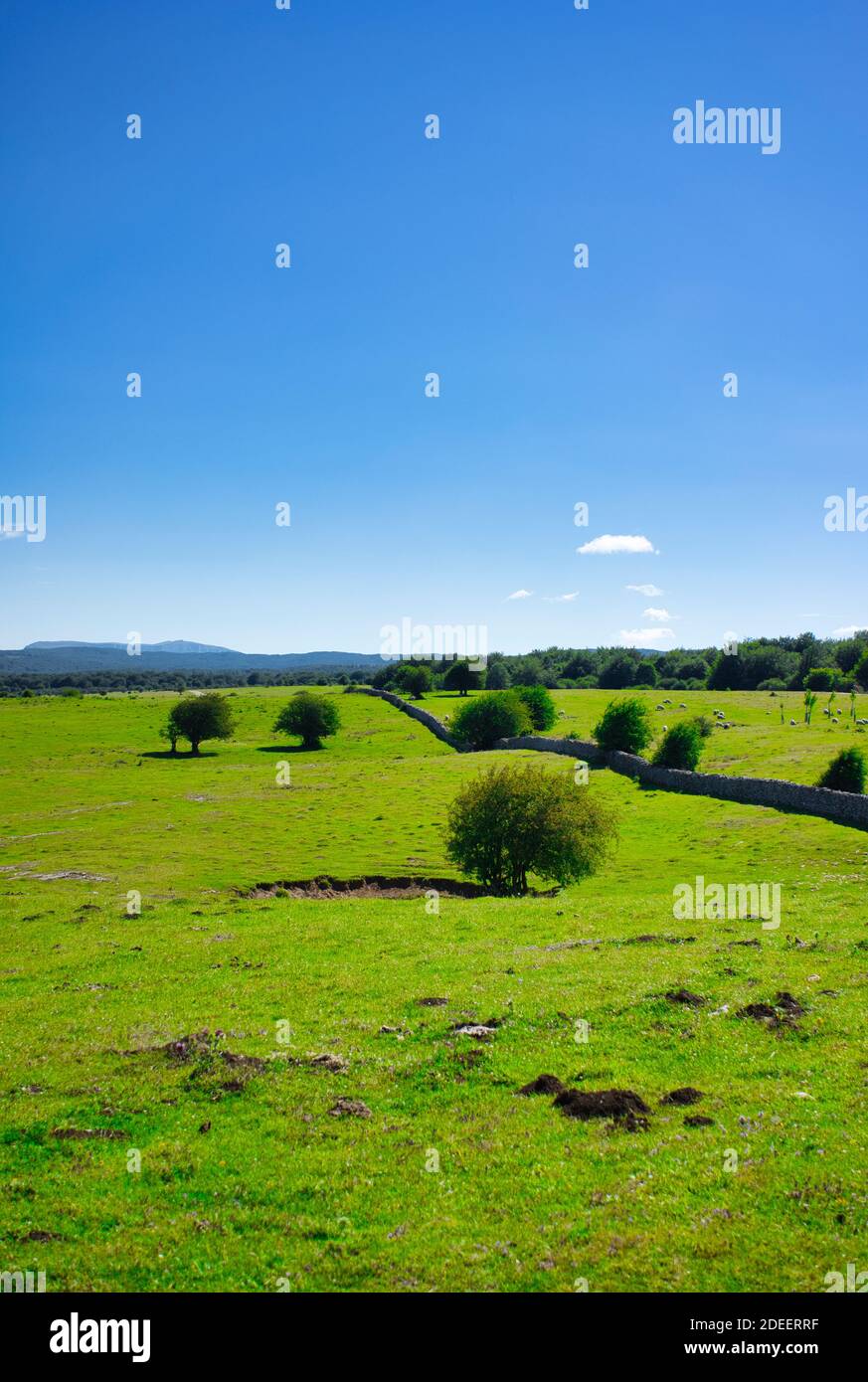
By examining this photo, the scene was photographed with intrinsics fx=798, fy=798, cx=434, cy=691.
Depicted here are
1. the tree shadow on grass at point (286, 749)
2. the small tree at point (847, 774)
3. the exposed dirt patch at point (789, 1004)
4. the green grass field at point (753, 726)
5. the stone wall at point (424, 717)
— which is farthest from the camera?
the stone wall at point (424, 717)

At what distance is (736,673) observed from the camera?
187m

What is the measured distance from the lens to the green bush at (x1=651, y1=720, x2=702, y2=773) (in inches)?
3120

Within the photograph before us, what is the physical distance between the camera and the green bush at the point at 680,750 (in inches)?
3120

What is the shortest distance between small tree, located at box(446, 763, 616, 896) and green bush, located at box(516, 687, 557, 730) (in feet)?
243

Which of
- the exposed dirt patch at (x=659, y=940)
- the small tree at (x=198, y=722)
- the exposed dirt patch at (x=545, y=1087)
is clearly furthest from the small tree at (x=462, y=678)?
the exposed dirt patch at (x=545, y=1087)

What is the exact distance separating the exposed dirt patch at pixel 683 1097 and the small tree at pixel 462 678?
164 m

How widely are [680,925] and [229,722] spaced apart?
99400 millimetres

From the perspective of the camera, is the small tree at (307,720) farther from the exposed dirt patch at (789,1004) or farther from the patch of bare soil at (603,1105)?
the patch of bare soil at (603,1105)

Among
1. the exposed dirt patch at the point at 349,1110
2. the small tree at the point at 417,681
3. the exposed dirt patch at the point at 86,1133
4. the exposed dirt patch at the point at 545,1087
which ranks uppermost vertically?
the small tree at the point at 417,681

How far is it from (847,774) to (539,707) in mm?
63236

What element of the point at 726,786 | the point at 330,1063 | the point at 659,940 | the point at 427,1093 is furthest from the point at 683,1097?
the point at 726,786

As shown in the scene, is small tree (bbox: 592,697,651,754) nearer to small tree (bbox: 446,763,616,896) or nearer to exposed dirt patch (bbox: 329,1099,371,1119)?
small tree (bbox: 446,763,616,896)

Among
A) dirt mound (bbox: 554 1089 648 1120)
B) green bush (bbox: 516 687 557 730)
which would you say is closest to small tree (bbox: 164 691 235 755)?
green bush (bbox: 516 687 557 730)
